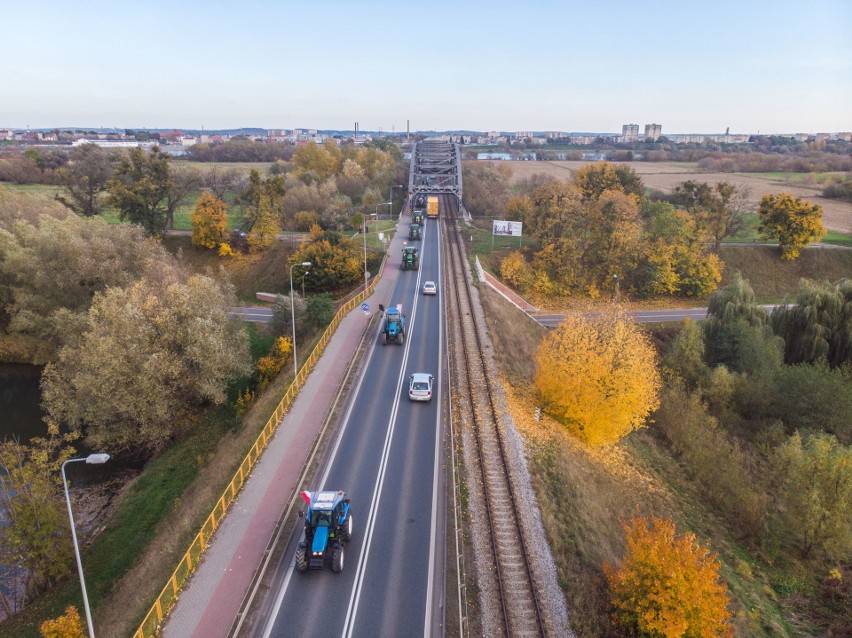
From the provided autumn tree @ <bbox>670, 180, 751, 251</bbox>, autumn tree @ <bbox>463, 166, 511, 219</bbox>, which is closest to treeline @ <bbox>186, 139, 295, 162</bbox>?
autumn tree @ <bbox>463, 166, 511, 219</bbox>

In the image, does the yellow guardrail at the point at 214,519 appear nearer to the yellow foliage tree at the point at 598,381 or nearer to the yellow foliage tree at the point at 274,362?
the yellow foliage tree at the point at 274,362

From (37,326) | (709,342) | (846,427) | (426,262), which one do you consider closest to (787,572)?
(846,427)

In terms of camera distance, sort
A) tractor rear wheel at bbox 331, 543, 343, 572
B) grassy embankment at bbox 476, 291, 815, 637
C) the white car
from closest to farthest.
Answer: tractor rear wheel at bbox 331, 543, 343, 572 → grassy embankment at bbox 476, 291, 815, 637 → the white car

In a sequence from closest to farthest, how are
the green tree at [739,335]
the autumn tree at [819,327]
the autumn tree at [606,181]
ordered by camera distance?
the green tree at [739,335], the autumn tree at [819,327], the autumn tree at [606,181]

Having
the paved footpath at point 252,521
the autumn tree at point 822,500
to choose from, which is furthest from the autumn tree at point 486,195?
the autumn tree at point 822,500

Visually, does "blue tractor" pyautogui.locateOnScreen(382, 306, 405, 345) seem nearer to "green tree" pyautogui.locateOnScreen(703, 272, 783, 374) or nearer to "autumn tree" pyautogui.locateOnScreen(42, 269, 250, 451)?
"autumn tree" pyautogui.locateOnScreen(42, 269, 250, 451)
